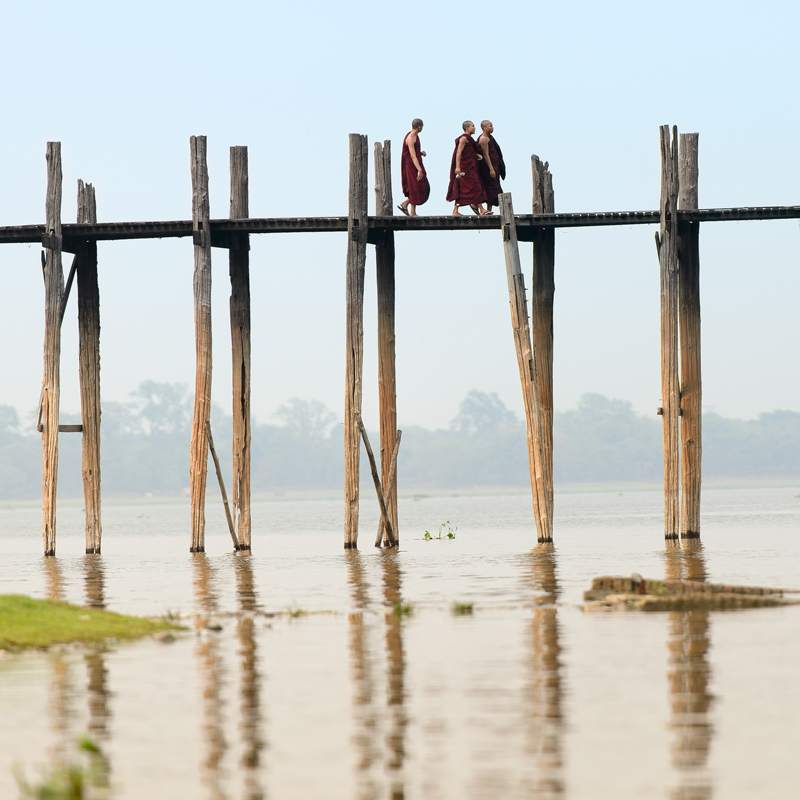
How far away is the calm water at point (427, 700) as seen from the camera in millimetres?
5770

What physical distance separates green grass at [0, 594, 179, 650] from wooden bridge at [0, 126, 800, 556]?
7.24 meters

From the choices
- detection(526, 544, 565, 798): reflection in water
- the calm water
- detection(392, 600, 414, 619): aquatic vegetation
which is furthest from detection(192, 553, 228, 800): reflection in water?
detection(392, 600, 414, 619): aquatic vegetation

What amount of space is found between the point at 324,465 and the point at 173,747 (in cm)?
12740

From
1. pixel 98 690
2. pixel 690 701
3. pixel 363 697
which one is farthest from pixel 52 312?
pixel 690 701

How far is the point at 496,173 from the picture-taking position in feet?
63.0

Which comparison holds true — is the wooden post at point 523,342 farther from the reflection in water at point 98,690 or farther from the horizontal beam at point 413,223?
the reflection in water at point 98,690

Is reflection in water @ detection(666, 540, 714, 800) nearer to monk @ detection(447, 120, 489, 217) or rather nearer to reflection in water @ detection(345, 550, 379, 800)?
reflection in water @ detection(345, 550, 379, 800)

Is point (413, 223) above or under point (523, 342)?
above

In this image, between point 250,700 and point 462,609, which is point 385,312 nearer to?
point 462,609

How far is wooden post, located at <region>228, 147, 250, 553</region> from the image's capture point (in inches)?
754

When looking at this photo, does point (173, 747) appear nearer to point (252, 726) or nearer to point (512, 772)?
point (252, 726)

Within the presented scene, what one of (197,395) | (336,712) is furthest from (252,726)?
(197,395)

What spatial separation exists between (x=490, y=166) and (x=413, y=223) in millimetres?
1392

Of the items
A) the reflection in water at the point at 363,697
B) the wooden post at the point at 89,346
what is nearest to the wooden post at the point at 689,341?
the reflection in water at the point at 363,697
